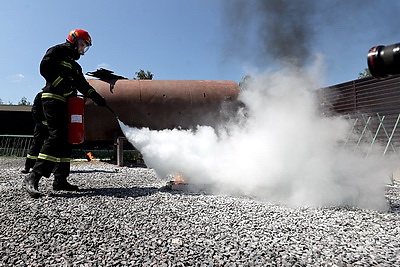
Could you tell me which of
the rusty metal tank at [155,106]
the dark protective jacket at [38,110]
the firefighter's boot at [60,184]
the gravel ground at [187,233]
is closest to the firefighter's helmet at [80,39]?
the dark protective jacket at [38,110]

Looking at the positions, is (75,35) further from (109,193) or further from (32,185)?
(109,193)

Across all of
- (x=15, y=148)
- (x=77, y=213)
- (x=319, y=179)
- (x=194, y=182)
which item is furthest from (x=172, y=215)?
(x=15, y=148)

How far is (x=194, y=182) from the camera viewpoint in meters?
5.22

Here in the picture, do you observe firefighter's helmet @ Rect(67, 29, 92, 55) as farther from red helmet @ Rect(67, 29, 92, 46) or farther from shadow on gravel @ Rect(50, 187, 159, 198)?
shadow on gravel @ Rect(50, 187, 159, 198)

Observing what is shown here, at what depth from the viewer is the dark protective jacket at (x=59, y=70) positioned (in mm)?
4504

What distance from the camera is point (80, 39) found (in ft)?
15.7

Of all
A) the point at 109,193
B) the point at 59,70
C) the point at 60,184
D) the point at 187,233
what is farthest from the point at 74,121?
the point at 187,233

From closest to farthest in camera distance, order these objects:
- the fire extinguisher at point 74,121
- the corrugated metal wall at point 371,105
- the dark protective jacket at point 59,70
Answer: the dark protective jacket at point 59,70
the fire extinguisher at point 74,121
the corrugated metal wall at point 371,105

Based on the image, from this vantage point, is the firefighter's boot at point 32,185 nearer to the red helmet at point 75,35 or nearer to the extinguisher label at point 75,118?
the extinguisher label at point 75,118

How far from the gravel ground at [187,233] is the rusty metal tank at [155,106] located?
5.88 m

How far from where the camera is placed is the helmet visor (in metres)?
4.79

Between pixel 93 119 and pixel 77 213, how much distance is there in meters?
7.05

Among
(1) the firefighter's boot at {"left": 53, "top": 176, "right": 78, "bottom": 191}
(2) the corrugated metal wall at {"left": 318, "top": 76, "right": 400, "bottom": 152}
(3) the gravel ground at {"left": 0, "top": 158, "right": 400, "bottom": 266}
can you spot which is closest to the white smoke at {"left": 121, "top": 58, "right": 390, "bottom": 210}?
(3) the gravel ground at {"left": 0, "top": 158, "right": 400, "bottom": 266}

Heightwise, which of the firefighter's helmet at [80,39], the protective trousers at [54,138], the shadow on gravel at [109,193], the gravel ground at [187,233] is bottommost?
the gravel ground at [187,233]
